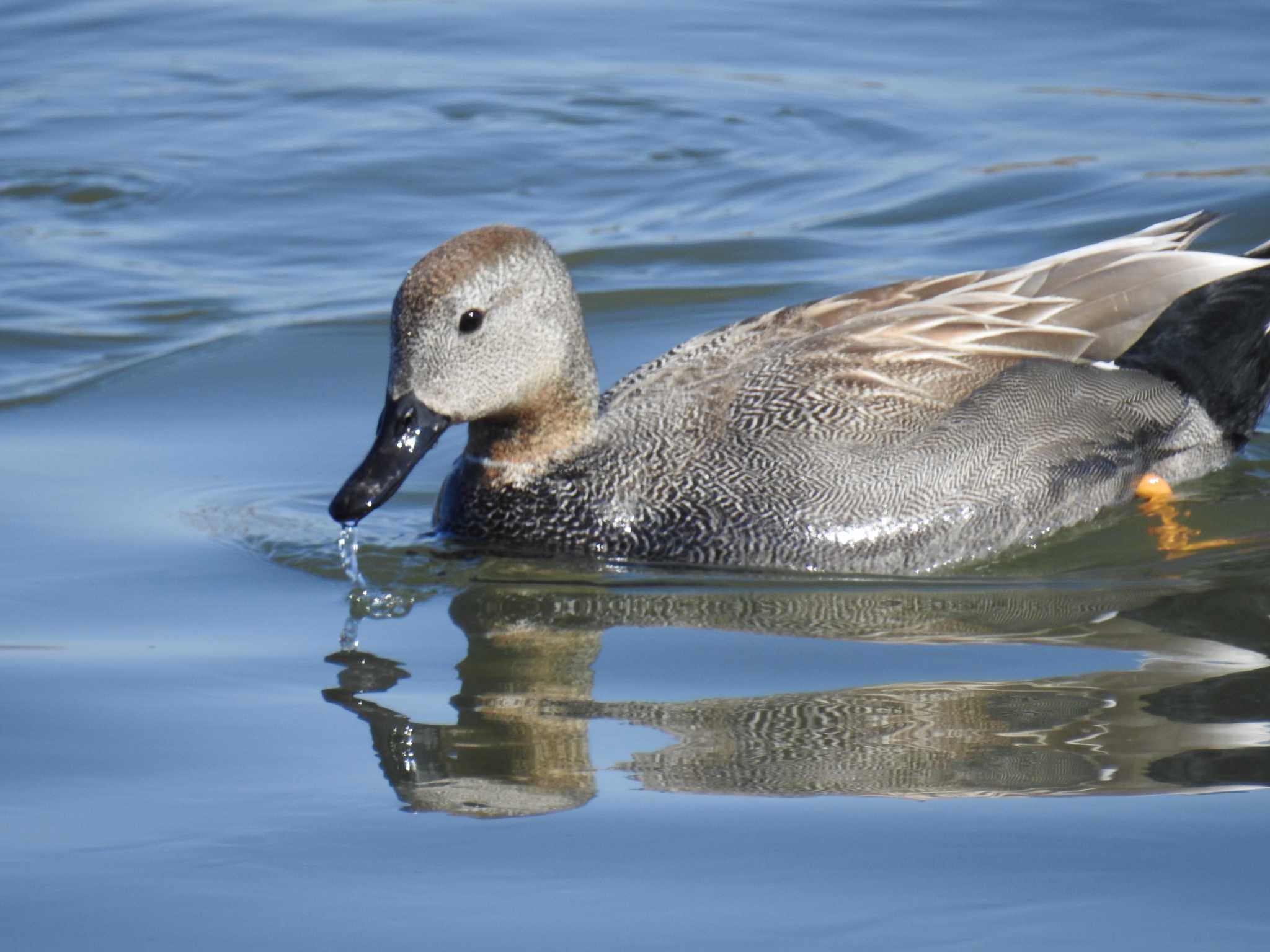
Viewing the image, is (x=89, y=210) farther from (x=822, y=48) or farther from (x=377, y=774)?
(x=377, y=774)

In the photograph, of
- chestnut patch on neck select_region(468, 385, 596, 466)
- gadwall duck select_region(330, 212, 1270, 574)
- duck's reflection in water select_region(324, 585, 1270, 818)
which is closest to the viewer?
duck's reflection in water select_region(324, 585, 1270, 818)

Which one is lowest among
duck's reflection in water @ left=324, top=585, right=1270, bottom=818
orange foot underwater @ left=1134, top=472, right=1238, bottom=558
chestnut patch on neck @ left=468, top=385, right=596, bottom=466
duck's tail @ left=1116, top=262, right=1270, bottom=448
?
duck's reflection in water @ left=324, top=585, right=1270, bottom=818

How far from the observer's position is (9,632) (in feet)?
19.2

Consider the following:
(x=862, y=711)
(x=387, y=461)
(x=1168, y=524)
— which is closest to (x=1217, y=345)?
(x=1168, y=524)

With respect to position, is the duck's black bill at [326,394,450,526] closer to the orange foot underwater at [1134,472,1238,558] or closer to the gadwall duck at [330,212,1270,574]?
the gadwall duck at [330,212,1270,574]

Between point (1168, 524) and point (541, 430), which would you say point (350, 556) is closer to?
point (541, 430)

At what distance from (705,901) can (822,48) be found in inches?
375

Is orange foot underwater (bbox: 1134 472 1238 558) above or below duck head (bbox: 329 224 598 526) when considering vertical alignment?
below

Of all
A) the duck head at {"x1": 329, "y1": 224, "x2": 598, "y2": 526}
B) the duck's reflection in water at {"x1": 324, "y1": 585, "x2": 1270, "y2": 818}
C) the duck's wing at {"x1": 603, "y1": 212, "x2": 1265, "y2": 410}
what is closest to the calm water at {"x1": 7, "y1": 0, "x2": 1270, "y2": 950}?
the duck's reflection in water at {"x1": 324, "y1": 585, "x2": 1270, "y2": 818}

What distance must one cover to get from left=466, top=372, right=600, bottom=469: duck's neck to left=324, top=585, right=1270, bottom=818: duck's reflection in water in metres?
0.56

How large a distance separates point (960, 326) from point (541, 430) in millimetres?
1401

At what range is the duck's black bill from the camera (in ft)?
19.7

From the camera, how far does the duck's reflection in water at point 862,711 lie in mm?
4605

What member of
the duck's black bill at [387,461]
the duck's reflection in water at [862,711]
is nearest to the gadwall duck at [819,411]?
the duck's black bill at [387,461]
